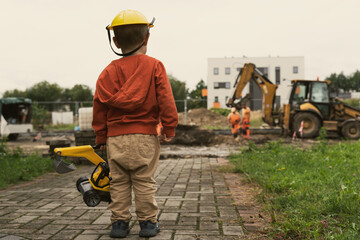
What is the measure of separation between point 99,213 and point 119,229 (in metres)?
0.84

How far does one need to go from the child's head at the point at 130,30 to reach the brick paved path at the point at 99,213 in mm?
1589

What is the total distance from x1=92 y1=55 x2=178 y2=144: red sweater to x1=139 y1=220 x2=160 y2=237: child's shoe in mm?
745

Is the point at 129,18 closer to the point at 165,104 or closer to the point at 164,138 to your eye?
the point at 165,104

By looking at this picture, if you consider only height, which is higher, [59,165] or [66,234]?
[59,165]

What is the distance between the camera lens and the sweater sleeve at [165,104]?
2.83 meters

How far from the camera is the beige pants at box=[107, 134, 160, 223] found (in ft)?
9.12

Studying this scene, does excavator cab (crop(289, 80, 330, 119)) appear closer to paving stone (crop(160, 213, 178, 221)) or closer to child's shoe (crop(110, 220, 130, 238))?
paving stone (crop(160, 213, 178, 221))

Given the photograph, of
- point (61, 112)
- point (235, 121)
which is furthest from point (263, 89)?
point (61, 112)

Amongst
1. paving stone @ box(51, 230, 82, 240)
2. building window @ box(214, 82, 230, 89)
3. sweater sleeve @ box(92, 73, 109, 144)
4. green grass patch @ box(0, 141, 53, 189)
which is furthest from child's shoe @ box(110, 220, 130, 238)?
building window @ box(214, 82, 230, 89)

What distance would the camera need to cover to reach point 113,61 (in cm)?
299

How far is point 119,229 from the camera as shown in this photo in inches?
112

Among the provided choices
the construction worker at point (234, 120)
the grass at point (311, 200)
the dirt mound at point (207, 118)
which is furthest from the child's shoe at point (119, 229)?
the dirt mound at point (207, 118)

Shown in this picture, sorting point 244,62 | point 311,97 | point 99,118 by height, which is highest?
point 244,62

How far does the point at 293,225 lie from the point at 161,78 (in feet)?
5.25
